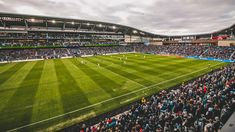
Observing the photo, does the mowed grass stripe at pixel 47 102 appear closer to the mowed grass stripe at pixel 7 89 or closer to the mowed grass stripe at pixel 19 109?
the mowed grass stripe at pixel 19 109

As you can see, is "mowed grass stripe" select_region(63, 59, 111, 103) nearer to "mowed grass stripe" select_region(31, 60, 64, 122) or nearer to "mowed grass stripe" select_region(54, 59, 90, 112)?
"mowed grass stripe" select_region(54, 59, 90, 112)

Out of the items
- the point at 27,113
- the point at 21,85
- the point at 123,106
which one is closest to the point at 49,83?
the point at 21,85

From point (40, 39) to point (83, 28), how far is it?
2252cm

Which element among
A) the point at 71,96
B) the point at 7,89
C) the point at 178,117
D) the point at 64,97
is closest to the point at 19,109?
the point at 64,97

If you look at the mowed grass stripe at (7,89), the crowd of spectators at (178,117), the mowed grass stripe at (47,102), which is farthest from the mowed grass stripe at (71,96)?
the mowed grass stripe at (7,89)

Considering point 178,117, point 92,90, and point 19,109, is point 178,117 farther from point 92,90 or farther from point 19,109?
point 19,109

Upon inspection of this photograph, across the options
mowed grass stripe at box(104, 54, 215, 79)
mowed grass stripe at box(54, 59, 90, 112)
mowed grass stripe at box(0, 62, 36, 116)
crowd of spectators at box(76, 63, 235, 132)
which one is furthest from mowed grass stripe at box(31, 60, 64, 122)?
mowed grass stripe at box(104, 54, 215, 79)

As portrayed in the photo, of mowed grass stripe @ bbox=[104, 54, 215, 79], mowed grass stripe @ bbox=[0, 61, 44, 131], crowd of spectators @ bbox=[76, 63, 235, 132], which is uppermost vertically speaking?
mowed grass stripe @ bbox=[104, 54, 215, 79]

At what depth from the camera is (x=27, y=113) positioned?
1250 centimetres

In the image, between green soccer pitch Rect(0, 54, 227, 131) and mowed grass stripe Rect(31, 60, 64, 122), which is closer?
green soccer pitch Rect(0, 54, 227, 131)

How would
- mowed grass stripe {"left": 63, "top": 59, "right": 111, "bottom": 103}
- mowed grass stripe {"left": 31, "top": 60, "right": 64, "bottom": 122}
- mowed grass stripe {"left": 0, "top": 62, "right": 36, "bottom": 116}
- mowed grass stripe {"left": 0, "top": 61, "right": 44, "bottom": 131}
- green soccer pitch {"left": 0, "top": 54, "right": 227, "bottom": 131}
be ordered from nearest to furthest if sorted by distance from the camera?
1. mowed grass stripe {"left": 0, "top": 61, "right": 44, "bottom": 131}
2. green soccer pitch {"left": 0, "top": 54, "right": 227, "bottom": 131}
3. mowed grass stripe {"left": 31, "top": 60, "right": 64, "bottom": 122}
4. mowed grass stripe {"left": 0, "top": 62, "right": 36, "bottom": 116}
5. mowed grass stripe {"left": 63, "top": 59, "right": 111, "bottom": 103}

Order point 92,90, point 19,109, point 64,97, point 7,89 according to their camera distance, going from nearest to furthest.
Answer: point 19,109
point 64,97
point 92,90
point 7,89

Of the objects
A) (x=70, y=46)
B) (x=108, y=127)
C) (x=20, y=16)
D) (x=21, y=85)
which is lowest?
(x=108, y=127)

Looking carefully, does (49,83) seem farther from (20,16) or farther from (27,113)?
(20,16)
